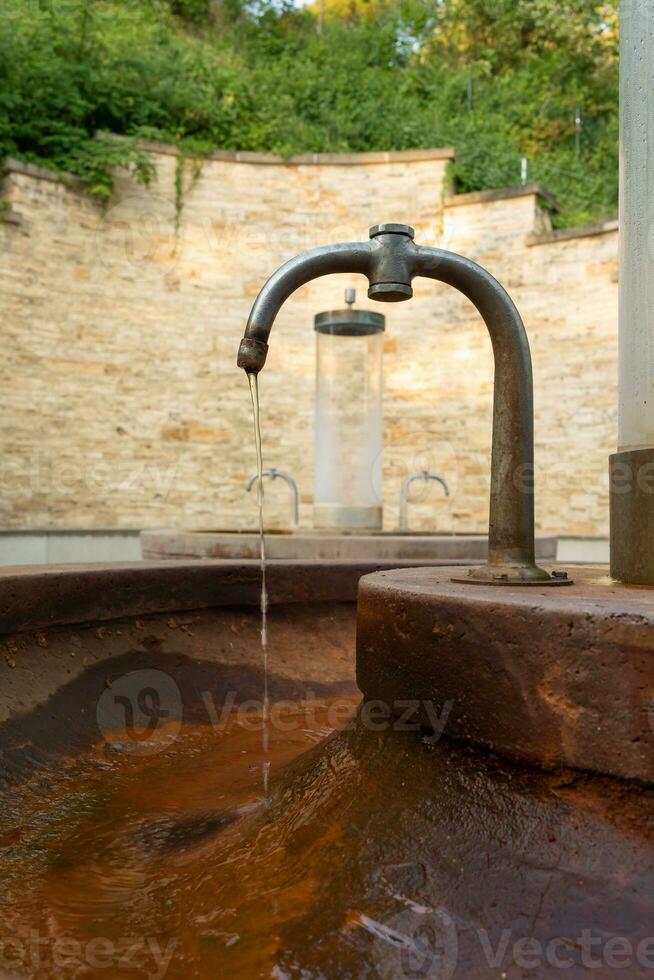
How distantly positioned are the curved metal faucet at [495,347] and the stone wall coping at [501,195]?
9706mm

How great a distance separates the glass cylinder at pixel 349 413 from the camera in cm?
602

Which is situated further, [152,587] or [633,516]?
[152,587]

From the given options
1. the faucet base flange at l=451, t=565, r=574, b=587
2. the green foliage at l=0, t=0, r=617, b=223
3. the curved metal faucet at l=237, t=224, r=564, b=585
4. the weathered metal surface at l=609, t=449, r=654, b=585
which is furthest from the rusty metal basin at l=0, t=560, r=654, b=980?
the green foliage at l=0, t=0, r=617, b=223

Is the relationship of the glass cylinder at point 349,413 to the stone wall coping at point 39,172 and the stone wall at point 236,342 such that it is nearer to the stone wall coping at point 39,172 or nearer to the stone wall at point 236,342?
the stone wall at point 236,342

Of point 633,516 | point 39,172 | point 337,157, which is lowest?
point 633,516

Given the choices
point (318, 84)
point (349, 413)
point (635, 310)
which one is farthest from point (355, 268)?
point (318, 84)

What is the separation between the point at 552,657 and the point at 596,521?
30.6ft

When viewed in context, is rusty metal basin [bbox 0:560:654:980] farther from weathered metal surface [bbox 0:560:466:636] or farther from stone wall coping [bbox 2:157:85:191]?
stone wall coping [bbox 2:157:85:191]

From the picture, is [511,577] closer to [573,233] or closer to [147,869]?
[147,869]

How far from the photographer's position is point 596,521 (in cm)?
1009

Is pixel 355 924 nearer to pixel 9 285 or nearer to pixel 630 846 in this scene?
pixel 630 846

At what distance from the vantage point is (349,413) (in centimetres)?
622

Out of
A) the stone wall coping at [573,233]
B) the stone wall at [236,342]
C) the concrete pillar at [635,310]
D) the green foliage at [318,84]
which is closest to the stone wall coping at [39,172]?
the stone wall at [236,342]

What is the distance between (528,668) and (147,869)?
79 centimetres
